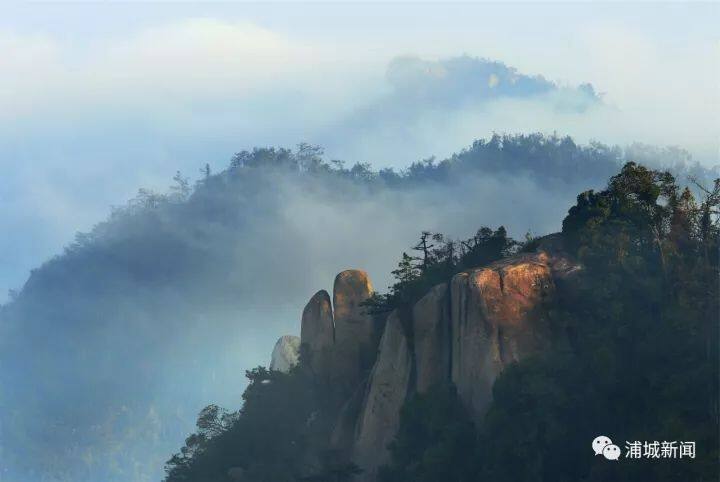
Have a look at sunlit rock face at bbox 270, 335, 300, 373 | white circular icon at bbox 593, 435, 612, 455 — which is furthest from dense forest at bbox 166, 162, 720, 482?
sunlit rock face at bbox 270, 335, 300, 373

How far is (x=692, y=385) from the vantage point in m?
67.2

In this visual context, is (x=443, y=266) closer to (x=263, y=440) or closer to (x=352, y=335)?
(x=352, y=335)

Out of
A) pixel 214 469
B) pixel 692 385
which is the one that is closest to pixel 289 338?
pixel 214 469

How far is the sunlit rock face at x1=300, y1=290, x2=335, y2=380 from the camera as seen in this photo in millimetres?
91000

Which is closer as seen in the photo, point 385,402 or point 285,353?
point 385,402

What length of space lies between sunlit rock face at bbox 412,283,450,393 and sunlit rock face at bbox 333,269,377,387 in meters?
9.19

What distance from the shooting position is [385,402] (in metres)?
80.1

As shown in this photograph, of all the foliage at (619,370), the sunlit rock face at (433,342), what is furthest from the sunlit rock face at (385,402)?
the foliage at (619,370)

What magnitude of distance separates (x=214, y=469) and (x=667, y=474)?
3539 cm

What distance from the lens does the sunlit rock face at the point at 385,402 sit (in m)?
79.6

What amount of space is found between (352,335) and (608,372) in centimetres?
2241

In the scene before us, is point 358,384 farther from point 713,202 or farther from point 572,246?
point 713,202

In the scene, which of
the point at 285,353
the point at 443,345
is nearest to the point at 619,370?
the point at 443,345

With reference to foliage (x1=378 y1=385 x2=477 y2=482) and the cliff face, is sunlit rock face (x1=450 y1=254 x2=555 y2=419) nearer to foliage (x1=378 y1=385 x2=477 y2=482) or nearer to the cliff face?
the cliff face
